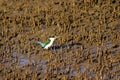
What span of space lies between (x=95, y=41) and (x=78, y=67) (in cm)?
203

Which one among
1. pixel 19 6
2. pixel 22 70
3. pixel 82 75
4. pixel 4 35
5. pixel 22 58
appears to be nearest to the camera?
pixel 82 75

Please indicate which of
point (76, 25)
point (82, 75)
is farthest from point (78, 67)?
point (76, 25)

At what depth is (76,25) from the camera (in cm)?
1378

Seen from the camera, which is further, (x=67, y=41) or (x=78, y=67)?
(x=67, y=41)

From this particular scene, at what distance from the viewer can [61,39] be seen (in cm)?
1257

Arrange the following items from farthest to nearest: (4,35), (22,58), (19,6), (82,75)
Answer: (19,6), (4,35), (22,58), (82,75)

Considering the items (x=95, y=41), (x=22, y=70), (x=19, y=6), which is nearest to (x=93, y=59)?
(x=95, y=41)

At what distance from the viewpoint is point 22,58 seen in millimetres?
11477

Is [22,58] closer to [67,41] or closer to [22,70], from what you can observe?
[22,70]

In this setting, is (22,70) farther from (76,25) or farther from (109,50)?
(76,25)

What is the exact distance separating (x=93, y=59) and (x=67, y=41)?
5.36 feet

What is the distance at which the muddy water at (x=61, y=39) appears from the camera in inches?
414

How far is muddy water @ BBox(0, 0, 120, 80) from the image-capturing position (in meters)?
10.5

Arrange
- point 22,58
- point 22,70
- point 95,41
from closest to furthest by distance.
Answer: point 22,70 < point 22,58 < point 95,41
